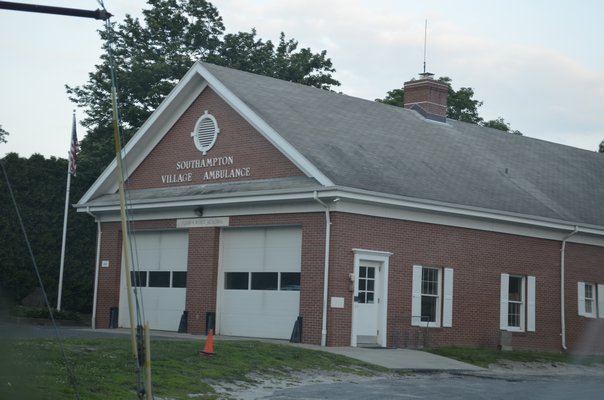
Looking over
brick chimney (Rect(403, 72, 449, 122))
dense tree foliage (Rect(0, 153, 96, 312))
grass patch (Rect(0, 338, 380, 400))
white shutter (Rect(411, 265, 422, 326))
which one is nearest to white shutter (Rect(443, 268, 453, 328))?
white shutter (Rect(411, 265, 422, 326))

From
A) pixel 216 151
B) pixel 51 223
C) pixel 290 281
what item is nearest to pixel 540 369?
pixel 290 281

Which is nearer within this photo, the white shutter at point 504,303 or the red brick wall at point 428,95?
the white shutter at point 504,303

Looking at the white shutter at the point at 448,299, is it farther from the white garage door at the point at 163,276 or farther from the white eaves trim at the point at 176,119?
the white garage door at the point at 163,276

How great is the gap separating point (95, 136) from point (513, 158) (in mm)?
18996

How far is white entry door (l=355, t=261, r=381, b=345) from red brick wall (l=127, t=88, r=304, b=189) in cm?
303

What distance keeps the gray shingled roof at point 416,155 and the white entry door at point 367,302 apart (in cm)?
213

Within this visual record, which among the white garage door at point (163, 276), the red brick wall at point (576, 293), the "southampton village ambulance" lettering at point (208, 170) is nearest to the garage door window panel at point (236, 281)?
the white garage door at point (163, 276)

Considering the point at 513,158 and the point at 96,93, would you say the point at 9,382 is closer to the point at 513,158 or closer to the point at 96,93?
the point at 513,158

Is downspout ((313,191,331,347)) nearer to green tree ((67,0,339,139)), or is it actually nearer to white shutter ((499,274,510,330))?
white shutter ((499,274,510,330))

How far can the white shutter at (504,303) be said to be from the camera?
100 feet

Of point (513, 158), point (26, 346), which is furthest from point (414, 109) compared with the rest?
point (26, 346)

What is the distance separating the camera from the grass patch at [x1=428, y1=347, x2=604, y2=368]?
26.6 meters

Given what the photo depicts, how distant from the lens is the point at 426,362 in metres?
24.8

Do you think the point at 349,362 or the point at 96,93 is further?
the point at 96,93
